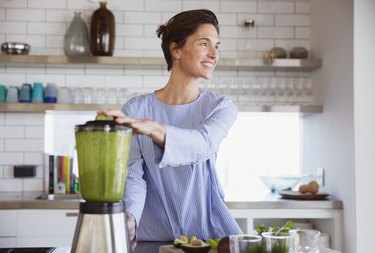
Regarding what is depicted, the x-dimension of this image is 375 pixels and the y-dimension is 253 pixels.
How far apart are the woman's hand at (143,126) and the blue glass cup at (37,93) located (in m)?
2.95

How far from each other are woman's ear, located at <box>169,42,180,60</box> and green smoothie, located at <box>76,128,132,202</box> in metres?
0.82

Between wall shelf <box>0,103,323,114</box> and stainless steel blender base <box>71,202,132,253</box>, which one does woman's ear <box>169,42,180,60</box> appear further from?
wall shelf <box>0,103,323,114</box>

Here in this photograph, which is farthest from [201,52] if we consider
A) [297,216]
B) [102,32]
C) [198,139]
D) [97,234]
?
[102,32]

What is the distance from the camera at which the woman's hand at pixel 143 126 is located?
1611 mm

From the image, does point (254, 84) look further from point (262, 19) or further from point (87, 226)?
point (87, 226)

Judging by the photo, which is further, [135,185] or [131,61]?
[131,61]

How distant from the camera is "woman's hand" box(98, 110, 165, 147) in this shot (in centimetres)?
161

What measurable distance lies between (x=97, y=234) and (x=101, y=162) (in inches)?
6.7

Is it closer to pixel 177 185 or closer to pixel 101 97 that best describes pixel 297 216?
pixel 101 97

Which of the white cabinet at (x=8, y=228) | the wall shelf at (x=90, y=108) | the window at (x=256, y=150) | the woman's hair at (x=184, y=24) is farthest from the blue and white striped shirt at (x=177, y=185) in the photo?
the window at (x=256, y=150)

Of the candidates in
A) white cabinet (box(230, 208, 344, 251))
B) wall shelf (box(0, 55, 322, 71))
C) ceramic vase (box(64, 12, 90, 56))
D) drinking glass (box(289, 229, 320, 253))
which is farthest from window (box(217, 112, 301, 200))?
drinking glass (box(289, 229, 320, 253))

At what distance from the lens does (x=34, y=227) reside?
4.11 metres

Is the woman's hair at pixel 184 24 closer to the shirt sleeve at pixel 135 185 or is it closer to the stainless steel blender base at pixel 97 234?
the shirt sleeve at pixel 135 185

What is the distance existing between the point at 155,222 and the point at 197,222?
150 millimetres
